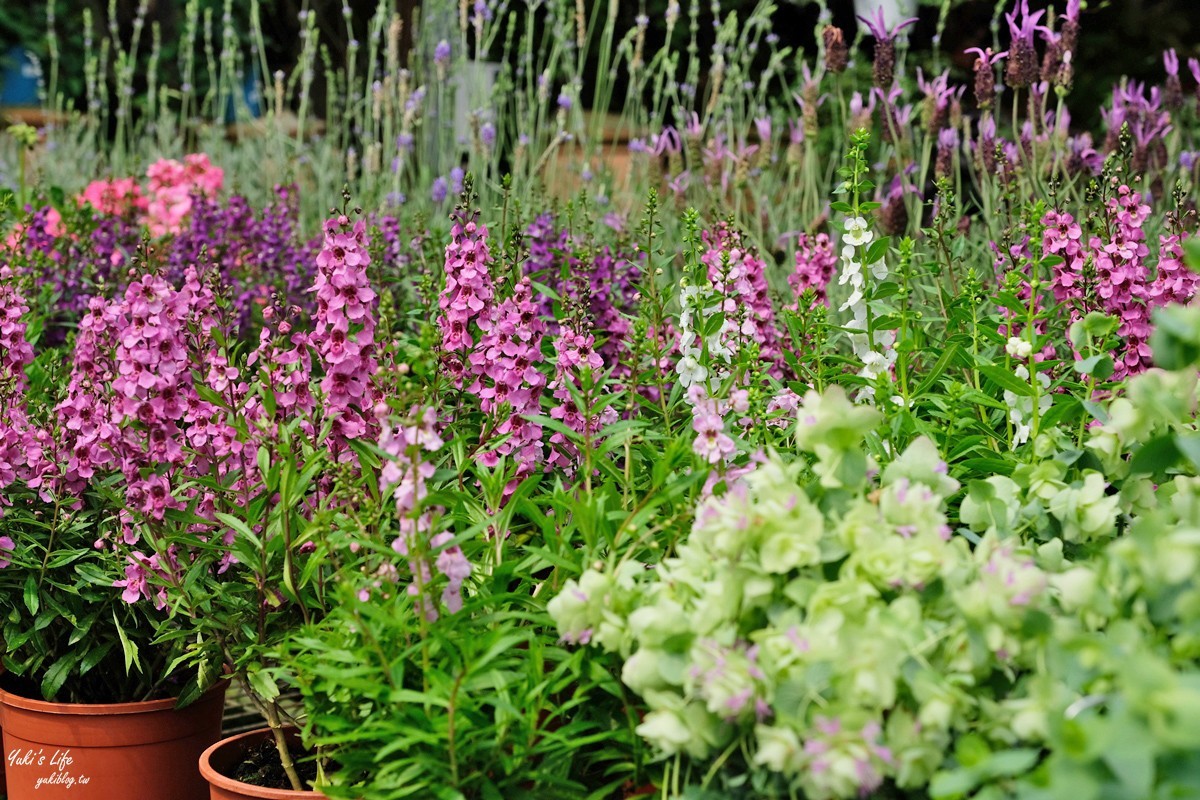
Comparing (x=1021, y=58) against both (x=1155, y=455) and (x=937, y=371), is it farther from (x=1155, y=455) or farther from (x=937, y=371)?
(x=1155, y=455)

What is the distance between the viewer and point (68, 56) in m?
8.73

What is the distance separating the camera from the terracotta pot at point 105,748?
78.7 inches

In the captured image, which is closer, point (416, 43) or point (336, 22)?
point (416, 43)

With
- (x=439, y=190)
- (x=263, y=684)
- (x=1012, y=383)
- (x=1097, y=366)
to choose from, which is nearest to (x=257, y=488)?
(x=263, y=684)

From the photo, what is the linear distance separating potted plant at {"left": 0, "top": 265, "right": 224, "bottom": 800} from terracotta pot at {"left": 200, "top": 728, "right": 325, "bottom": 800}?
0.40 feet

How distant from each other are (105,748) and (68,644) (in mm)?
191

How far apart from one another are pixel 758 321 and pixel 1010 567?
3.95ft

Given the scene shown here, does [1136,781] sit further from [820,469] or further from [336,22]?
[336,22]

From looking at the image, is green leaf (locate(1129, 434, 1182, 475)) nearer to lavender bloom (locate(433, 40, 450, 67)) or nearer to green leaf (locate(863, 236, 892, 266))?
green leaf (locate(863, 236, 892, 266))

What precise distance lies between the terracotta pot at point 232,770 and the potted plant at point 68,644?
123 mm

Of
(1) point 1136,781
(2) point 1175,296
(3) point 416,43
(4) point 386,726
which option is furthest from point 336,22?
(1) point 1136,781

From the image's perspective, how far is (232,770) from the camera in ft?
6.07

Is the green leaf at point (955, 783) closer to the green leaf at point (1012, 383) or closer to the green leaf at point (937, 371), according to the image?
the green leaf at point (1012, 383)

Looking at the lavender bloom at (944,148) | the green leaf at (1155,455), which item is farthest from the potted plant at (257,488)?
the lavender bloom at (944,148)
